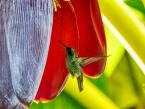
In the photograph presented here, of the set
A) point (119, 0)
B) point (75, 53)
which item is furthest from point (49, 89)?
point (119, 0)

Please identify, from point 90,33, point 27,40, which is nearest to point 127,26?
point 90,33

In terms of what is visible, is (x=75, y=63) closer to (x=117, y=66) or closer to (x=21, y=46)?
(x=21, y=46)

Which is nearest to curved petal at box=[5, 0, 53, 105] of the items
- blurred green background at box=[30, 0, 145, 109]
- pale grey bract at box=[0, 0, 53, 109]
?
pale grey bract at box=[0, 0, 53, 109]

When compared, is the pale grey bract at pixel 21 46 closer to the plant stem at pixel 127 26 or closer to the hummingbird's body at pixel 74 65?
the hummingbird's body at pixel 74 65

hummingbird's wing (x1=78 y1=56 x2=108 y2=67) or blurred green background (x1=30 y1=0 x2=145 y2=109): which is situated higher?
hummingbird's wing (x1=78 y1=56 x2=108 y2=67)

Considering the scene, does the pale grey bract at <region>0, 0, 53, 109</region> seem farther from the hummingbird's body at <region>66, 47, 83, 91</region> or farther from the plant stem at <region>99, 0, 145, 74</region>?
the plant stem at <region>99, 0, 145, 74</region>

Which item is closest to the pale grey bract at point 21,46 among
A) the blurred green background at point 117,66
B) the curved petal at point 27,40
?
the curved petal at point 27,40
